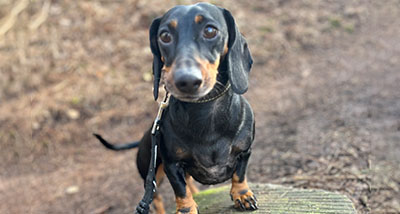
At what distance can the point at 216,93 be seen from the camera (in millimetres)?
2418

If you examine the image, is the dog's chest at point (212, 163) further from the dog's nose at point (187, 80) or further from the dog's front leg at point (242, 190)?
the dog's nose at point (187, 80)

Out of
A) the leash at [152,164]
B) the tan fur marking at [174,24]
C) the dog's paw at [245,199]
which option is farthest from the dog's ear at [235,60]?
the dog's paw at [245,199]

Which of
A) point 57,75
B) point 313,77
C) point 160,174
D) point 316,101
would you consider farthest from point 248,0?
point 160,174

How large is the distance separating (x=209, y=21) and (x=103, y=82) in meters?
5.07

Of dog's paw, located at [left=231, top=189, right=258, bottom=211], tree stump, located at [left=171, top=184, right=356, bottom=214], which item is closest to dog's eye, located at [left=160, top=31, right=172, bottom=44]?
dog's paw, located at [left=231, top=189, right=258, bottom=211]

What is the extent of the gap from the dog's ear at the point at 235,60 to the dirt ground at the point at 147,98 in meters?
1.79

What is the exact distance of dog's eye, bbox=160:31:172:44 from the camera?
2.26m

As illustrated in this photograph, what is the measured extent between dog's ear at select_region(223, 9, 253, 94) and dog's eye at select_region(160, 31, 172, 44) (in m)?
0.36

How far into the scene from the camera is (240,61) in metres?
2.41

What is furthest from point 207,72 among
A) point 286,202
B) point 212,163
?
point 286,202

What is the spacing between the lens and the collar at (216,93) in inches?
94.4

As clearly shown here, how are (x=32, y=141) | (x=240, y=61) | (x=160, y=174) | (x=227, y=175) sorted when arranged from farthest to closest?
(x=32, y=141) < (x=160, y=174) < (x=227, y=175) < (x=240, y=61)

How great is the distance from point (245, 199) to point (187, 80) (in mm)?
1175

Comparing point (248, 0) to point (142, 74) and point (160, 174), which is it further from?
point (160, 174)
